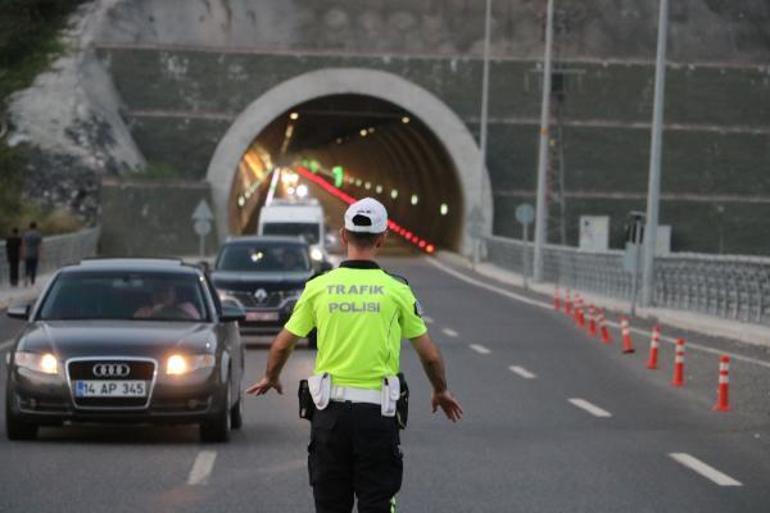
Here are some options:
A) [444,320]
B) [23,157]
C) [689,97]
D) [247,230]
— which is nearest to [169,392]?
[444,320]

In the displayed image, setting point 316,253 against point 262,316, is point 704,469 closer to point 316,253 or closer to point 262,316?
point 262,316

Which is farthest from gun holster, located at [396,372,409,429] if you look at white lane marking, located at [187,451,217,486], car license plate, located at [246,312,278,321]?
car license plate, located at [246,312,278,321]

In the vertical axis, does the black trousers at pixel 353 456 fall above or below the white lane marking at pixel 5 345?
above

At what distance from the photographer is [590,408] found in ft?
63.3

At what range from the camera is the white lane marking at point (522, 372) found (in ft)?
77.5

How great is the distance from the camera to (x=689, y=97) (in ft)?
265

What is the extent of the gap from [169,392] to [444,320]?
880 inches

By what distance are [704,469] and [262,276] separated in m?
16.5

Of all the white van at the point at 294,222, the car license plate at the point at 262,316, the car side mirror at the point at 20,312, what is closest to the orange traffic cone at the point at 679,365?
the car license plate at the point at 262,316

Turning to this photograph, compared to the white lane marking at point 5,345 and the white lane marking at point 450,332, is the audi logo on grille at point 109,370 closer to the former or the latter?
the white lane marking at point 5,345

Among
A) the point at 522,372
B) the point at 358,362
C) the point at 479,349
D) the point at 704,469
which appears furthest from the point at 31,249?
the point at 358,362

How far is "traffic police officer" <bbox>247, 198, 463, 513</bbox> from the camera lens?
806cm

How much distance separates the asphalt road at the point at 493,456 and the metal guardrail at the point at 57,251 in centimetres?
2458

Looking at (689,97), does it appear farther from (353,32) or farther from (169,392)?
(169,392)
